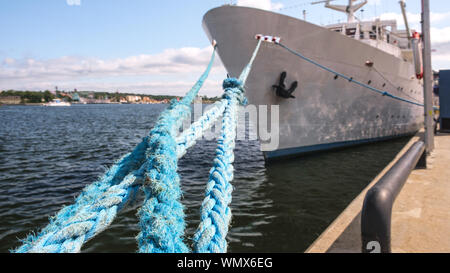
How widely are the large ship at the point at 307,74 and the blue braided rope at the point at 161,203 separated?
6.30m

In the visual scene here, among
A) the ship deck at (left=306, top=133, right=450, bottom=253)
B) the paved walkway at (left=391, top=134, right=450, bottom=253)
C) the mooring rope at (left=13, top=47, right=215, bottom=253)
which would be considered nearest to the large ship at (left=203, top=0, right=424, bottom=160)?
the paved walkway at (left=391, top=134, right=450, bottom=253)

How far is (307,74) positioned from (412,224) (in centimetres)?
622

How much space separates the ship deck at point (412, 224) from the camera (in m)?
2.81

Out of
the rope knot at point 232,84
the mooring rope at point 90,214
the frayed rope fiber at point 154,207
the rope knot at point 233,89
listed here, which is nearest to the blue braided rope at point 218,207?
the frayed rope fiber at point 154,207

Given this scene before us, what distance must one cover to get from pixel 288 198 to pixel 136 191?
5.28 m

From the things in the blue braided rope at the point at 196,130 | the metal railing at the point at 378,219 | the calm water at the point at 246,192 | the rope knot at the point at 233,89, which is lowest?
the calm water at the point at 246,192

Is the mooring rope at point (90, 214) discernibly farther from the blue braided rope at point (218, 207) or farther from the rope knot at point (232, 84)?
the rope knot at point (232, 84)

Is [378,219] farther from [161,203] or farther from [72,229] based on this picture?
[72,229]

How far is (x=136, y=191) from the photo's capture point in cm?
164

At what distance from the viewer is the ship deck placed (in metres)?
2.81

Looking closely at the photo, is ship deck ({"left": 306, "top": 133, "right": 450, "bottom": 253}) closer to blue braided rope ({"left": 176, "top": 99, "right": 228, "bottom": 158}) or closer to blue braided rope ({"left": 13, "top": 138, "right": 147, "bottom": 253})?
blue braided rope ({"left": 176, "top": 99, "right": 228, "bottom": 158})
